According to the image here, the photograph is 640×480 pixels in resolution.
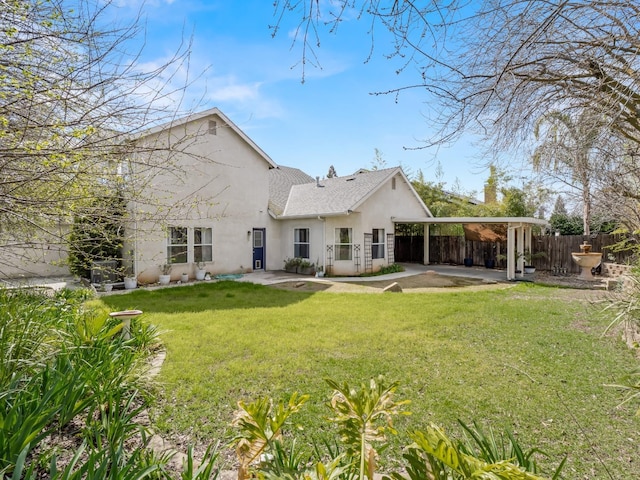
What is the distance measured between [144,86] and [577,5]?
411cm

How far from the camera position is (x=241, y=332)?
23.9 feet

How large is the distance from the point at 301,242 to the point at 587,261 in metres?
13.0

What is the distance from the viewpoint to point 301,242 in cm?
1808

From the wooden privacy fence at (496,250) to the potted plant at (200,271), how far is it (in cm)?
1331

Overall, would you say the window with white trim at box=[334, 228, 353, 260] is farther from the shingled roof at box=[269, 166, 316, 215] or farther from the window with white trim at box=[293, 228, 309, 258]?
the shingled roof at box=[269, 166, 316, 215]


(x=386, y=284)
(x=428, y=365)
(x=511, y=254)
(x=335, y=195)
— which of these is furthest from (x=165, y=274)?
(x=511, y=254)

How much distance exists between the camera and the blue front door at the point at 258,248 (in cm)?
1811

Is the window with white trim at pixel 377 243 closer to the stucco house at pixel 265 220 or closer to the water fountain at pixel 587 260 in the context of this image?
the stucco house at pixel 265 220

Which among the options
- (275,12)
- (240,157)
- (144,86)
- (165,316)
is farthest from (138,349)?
(240,157)

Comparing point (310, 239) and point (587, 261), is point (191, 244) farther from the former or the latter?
point (587, 261)

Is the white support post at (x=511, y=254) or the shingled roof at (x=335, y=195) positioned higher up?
the shingled roof at (x=335, y=195)

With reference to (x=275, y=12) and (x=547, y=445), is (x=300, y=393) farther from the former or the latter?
(x=275, y=12)

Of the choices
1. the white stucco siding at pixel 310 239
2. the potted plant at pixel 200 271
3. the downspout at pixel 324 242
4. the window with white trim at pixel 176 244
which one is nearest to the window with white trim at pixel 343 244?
the downspout at pixel 324 242

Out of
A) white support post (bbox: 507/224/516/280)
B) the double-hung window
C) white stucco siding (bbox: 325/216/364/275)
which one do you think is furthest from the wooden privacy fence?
the double-hung window
